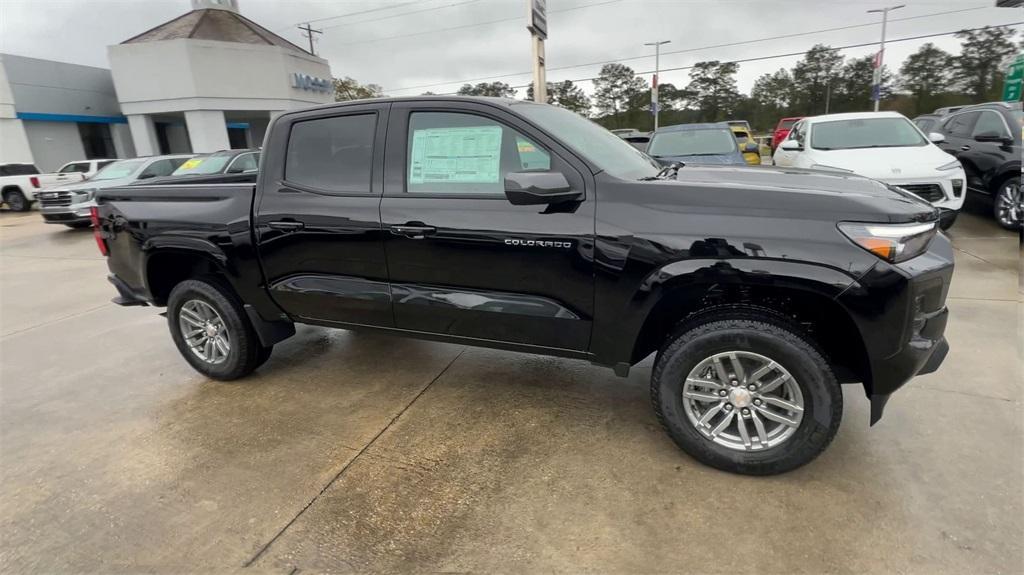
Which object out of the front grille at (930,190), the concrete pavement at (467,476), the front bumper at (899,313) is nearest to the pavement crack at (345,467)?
the concrete pavement at (467,476)

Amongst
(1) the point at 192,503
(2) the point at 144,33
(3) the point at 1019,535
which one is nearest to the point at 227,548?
(1) the point at 192,503

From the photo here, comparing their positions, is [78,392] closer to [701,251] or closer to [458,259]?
[458,259]

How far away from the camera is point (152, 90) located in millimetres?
25312

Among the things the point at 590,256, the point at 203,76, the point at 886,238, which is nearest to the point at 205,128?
the point at 203,76

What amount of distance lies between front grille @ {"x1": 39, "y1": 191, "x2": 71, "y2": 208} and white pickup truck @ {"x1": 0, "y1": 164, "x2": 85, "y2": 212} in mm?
5047

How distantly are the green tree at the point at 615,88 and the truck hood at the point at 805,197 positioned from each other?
60797 mm

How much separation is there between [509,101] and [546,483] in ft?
6.73

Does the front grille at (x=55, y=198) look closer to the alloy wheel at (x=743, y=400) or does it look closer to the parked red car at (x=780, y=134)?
the alloy wheel at (x=743, y=400)

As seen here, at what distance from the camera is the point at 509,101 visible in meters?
3.08

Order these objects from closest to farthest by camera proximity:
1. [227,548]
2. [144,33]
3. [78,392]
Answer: [227,548] < [78,392] < [144,33]

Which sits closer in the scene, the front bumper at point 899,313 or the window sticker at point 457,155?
the front bumper at point 899,313

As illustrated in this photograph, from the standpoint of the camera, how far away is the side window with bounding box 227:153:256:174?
1106 centimetres

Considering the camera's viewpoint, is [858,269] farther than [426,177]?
No

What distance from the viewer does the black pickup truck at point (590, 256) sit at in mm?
2340
